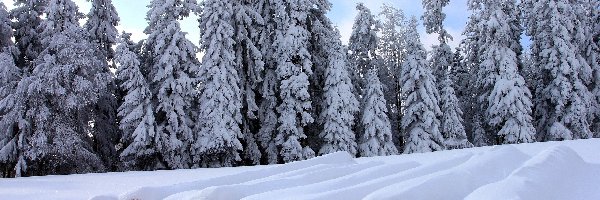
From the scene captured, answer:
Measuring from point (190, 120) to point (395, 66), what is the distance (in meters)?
16.4

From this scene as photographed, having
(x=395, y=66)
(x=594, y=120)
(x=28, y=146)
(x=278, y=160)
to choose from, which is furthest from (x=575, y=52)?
(x=28, y=146)

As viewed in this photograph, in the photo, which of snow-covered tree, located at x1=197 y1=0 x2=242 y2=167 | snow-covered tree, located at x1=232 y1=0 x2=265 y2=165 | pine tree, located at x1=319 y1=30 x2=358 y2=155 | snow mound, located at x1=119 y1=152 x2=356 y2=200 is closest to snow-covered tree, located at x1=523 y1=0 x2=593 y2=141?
pine tree, located at x1=319 y1=30 x2=358 y2=155

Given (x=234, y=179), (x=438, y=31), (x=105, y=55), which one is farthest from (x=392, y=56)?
(x=234, y=179)

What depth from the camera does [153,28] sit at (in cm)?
2467

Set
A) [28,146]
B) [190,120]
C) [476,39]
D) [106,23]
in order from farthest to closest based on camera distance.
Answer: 1. [476,39]
2. [106,23]
3. [190,120]
4. [28,146]

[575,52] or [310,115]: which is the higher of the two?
[575,52]

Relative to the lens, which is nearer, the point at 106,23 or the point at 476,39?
the point at 106,23

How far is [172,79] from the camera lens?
74.4 feet

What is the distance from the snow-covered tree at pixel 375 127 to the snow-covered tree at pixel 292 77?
348 centimetres

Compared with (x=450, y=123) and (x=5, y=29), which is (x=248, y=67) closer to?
(x=450, y=123)

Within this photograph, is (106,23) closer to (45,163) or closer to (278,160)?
(45,163)

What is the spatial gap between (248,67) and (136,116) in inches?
246

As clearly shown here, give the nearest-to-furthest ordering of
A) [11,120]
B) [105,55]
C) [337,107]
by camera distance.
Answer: [11,120] < [337,107] < [105,55]

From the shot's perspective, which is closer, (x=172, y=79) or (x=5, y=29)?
(x=172, y=79)
